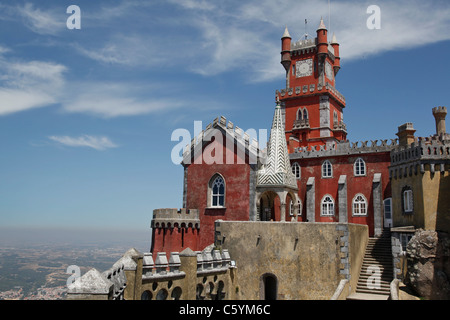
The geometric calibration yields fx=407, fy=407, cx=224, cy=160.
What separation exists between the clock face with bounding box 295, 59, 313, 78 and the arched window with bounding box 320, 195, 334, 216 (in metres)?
16.0

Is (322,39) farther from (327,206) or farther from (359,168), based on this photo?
(327,206)

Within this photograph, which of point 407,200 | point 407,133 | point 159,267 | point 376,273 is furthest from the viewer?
point 407,133

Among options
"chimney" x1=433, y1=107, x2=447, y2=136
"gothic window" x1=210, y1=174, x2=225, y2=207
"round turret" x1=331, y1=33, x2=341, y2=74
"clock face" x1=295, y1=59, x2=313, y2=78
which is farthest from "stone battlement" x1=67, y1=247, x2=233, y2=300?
"round turret" x1=331, y1=33, x2=341, y2=74

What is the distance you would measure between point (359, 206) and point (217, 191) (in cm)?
1204

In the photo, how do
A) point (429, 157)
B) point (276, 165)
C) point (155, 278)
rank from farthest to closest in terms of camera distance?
1. point (276, 165)
2. point (429, 157)
3. point (155, 278)

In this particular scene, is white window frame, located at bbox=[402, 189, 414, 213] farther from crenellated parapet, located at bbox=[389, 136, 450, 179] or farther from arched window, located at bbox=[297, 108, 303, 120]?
arched window, located at bbox=[297, 108, 303, 120]

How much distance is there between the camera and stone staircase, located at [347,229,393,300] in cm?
2308

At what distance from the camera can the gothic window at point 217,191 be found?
3064cm

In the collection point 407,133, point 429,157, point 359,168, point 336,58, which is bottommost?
point 429,157

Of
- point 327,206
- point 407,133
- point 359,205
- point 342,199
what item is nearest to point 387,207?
point 359,205

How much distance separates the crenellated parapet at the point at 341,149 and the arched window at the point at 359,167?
766mm

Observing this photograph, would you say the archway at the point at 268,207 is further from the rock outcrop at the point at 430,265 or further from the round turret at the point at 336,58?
the round turret at the point at 336,58

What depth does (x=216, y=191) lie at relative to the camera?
30938 mm
